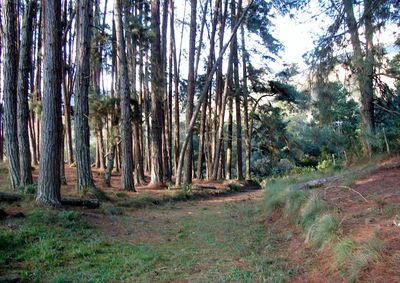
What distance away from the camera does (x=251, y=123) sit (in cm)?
2364

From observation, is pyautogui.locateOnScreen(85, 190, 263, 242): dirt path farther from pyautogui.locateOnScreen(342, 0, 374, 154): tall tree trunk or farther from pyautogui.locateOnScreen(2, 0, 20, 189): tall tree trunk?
pyautogui.locateOnScreen(342, 0, 374, 154): tall tree trunk

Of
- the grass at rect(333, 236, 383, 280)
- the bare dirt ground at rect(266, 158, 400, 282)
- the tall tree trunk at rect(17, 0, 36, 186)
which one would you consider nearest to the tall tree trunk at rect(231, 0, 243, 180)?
the tall tree trunk at rect(17, 0, 36, 186)

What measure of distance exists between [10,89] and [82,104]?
198 centimetres

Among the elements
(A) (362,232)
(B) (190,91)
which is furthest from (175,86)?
(A) (362,232)

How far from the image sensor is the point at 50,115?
796 centimetres

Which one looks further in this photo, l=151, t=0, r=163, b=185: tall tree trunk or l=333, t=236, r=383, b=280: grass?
l=151, t=0, r=163, b=185: tall tree trunk

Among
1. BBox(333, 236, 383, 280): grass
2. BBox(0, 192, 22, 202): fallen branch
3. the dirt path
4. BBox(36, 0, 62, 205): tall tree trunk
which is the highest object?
BBox(36, 0, 62, 205): tall tree trunk

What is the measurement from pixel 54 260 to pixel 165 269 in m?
1.58

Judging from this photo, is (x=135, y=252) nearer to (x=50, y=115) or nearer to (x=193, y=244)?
(x=193, y=244)

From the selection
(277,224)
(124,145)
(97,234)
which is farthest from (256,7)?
(97,234)

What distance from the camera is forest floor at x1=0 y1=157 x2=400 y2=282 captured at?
4.39 meters

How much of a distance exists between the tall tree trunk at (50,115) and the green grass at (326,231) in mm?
5464

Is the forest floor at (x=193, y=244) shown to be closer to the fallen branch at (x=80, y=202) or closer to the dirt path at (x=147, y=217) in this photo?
the dirt path at (x=147, y=217)

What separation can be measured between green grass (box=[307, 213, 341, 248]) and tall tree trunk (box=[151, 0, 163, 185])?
34.2ft
